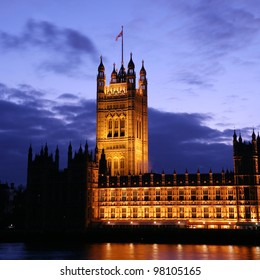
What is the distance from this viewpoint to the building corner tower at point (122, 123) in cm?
12000

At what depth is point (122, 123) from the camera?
12331cm

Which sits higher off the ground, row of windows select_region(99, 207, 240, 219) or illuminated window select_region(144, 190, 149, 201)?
illuminated window select_region(144, 190, 149, 201)

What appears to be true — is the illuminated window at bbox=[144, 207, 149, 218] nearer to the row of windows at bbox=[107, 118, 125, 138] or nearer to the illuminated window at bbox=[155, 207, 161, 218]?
the illuminated window at bbox=[155, 207, 161, 218]

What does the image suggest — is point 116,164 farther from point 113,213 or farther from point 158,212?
point 158,212

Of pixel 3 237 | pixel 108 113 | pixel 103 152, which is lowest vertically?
pixel 3 237

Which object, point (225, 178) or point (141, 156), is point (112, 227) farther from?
point (141, 156)

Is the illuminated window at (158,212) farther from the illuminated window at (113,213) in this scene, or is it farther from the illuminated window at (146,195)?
the illuminated window at (113,213)

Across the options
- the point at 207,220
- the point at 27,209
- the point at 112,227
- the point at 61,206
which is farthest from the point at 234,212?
the point at 27,209

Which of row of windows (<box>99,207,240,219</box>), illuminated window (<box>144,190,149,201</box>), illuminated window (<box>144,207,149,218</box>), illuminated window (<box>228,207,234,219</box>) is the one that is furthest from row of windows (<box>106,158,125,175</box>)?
illuminated window (<box>228,207,234,219</box>)

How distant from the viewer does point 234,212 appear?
296 ft

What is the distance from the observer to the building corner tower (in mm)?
120000

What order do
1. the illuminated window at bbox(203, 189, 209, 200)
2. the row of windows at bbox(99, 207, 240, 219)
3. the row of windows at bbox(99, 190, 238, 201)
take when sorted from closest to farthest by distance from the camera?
the row of windows at bbox(99, 207, 240, 219) → the row of windows at bbox(99, 190, 238, 201) → the illuminated window at bbox(203, 189, 209, 200)

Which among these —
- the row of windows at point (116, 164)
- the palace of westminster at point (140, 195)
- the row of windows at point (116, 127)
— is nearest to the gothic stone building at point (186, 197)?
the palace of westminster at point (140, 195)

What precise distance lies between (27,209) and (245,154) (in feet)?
140
